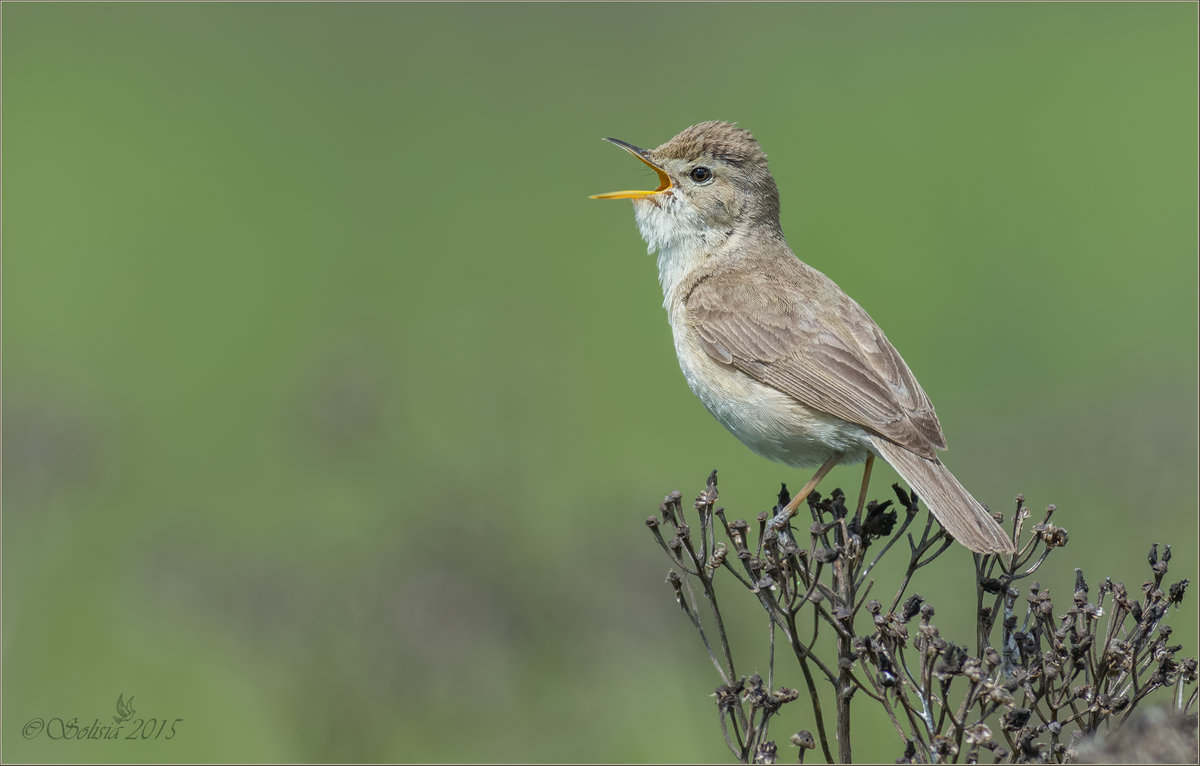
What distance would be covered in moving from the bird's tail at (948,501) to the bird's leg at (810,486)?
0.26 metres

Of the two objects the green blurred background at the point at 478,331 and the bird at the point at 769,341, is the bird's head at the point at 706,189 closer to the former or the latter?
the bird at the point at 769,341

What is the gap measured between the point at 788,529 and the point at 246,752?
367cm

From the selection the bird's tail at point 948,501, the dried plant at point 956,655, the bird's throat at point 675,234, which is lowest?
the dried plant at point 956,655

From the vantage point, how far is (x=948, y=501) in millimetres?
4176

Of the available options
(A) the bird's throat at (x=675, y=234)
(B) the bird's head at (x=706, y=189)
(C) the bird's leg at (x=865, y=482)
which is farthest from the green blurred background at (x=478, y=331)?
(B) the bird's head at (x=706, y=189)

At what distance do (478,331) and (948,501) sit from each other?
18.7 feet

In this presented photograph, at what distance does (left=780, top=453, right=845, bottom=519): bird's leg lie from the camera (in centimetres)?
421

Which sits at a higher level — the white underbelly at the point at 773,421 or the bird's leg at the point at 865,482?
the white underbelly at the point at 773,421

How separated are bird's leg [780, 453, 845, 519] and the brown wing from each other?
0.24 metres

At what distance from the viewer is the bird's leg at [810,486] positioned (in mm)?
4209

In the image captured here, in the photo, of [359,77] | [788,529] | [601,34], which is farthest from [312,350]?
[601,34]

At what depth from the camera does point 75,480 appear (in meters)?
6.44

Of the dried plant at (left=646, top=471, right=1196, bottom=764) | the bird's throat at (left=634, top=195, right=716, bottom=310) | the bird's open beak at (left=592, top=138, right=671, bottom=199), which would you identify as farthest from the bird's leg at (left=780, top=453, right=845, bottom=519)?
the bird's open beak at (left=592, top=138, right=671, bottom=199)

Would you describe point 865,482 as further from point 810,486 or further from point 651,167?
point 651,167
